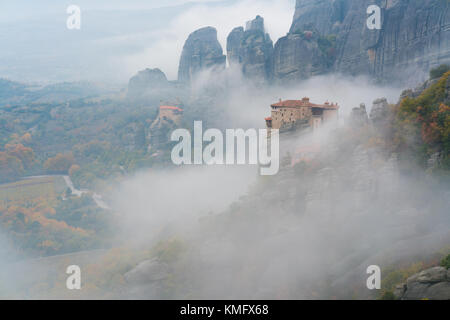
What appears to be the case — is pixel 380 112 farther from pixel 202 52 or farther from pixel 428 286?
pixel 202 52

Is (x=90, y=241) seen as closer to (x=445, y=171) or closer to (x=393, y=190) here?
(x=393, y=190)

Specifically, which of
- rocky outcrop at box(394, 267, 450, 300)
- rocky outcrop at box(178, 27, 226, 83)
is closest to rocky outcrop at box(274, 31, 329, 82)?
rocky outcrop at box(178, 27, 226, 83)

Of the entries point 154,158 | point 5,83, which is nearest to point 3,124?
point 5,83

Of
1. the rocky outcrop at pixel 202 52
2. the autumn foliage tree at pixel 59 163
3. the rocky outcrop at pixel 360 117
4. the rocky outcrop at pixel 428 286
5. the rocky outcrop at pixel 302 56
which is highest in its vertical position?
the rocky outcrop at pixel 202 52

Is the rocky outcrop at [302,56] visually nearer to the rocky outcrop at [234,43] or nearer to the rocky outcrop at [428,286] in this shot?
the rocky outcrop at [234,43]

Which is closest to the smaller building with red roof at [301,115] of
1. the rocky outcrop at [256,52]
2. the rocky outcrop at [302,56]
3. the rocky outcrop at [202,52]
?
the rocky outcrop at [302,56]

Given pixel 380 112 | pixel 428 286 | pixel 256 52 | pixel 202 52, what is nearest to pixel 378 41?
pixel 256 52
